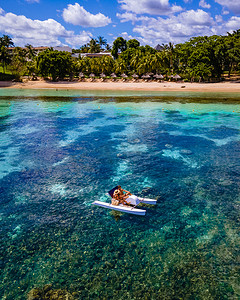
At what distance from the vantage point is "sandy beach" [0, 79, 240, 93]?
70.2 metres

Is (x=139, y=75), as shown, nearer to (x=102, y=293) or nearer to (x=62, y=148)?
(x=62, y=148)

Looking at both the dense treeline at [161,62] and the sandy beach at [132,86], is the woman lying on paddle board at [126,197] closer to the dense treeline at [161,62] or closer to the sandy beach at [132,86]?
the sandy beach at [132,86]

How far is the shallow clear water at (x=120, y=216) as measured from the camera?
31.0ft

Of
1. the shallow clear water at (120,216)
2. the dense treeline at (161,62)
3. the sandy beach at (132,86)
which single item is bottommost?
the shallow clear water at (120,216)

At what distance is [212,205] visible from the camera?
14359mm

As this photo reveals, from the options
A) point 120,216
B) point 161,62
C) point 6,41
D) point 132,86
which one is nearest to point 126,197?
point 120,216

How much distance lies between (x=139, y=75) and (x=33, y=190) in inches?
3095

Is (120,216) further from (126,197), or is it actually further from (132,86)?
(132,86)

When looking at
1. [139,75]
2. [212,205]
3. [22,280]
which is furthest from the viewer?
[139,75]

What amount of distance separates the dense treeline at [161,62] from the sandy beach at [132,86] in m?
3.81

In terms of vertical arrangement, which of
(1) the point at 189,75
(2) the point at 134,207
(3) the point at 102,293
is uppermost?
(1) the point at 189,75

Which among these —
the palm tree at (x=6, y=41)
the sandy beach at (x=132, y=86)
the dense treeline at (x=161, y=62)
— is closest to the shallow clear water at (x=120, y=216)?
the sandy beach at (x=132, y=86)

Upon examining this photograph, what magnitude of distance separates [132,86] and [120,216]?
6883 cm

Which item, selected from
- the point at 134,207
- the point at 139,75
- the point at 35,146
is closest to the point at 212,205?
the point at 134,207
